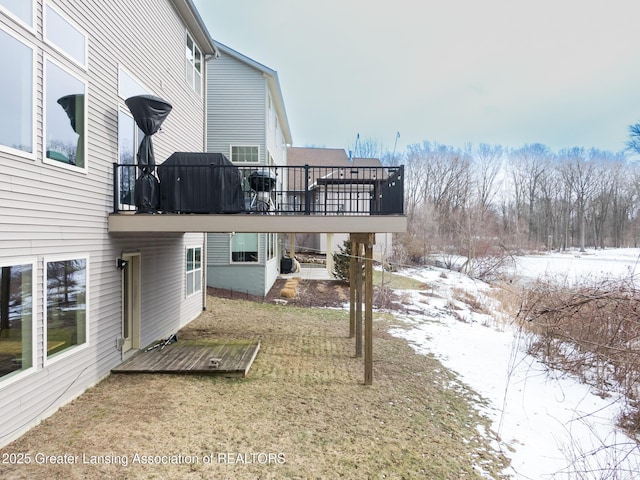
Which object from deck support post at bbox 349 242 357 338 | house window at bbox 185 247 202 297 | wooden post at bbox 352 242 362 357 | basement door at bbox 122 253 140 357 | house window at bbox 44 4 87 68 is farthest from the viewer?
house window at bbox 185 247 202 297

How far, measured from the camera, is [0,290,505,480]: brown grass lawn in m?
3.44

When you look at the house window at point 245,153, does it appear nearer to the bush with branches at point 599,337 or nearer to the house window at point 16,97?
the house window at point 16,97

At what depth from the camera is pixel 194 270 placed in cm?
945

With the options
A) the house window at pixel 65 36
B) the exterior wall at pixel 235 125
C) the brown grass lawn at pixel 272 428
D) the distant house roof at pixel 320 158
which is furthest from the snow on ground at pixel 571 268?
the distant house roof at pixel 320 158

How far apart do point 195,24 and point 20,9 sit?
5.53 m

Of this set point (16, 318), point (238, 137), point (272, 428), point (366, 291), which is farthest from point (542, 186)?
point (16, 318)

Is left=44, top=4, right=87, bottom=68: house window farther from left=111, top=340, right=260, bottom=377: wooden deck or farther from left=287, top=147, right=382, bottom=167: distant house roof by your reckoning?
left=287, top=147, right=382, bottom=167: distant house roof

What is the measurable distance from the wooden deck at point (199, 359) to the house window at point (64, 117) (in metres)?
3.15

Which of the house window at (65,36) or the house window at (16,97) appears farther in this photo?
the house window at (65,36)

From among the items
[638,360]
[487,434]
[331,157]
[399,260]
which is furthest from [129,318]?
[331,157]

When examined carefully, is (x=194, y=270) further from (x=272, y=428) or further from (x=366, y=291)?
(x=272, y=428)

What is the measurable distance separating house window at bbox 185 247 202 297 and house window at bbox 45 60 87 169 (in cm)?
455

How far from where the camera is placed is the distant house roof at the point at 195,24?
25.5ft

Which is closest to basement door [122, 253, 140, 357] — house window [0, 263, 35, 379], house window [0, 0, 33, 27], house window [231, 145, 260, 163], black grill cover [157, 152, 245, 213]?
black grill cover [157, 152, 245, 213]
